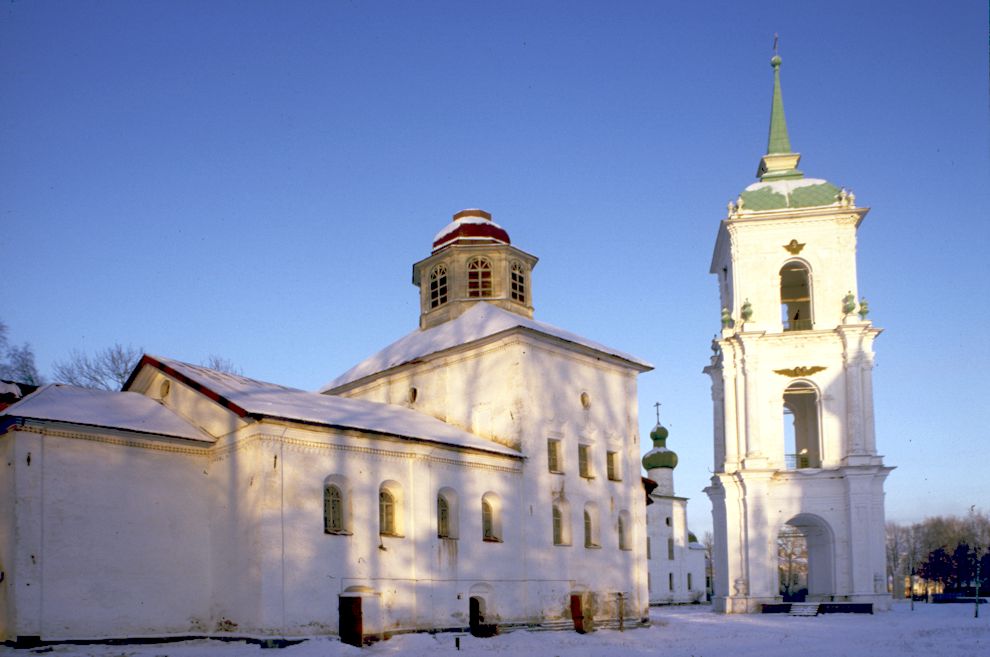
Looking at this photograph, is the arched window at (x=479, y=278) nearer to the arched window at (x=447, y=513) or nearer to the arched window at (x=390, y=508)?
the arched window at (x=447, y=513)

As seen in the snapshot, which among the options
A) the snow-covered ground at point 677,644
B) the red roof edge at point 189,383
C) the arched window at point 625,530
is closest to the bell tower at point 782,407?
the snow-covered ground at point 677,644

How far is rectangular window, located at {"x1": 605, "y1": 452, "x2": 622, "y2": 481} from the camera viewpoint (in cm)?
3453

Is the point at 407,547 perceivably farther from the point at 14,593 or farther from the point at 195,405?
the point at 14,593

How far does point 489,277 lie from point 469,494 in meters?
11.8

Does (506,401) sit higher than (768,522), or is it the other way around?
(506,401)

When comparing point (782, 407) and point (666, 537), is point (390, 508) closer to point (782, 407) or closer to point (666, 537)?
point (782, 407)

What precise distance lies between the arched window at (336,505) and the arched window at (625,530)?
12071 mm

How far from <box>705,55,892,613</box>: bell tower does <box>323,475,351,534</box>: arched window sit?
2378 centimetres

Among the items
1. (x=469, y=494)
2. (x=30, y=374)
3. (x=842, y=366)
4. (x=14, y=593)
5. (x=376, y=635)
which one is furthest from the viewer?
(x=842, y=366)

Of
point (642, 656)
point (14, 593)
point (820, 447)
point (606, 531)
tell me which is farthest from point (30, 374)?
point (820, 447)

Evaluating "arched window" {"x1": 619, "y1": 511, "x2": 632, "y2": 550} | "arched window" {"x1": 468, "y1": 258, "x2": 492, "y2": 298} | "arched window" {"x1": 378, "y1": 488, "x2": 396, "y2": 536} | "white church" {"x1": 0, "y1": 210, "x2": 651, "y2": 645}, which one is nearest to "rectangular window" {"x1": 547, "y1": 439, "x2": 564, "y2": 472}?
"white church" {"x1": 0, "y1": 210, "x2": 651, "y2": 645}

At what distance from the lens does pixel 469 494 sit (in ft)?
96.0

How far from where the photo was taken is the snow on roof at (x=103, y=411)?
77.2ft

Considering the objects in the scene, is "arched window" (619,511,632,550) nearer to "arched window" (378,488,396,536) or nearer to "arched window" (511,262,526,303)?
"arched window" (511,262,526,303)
